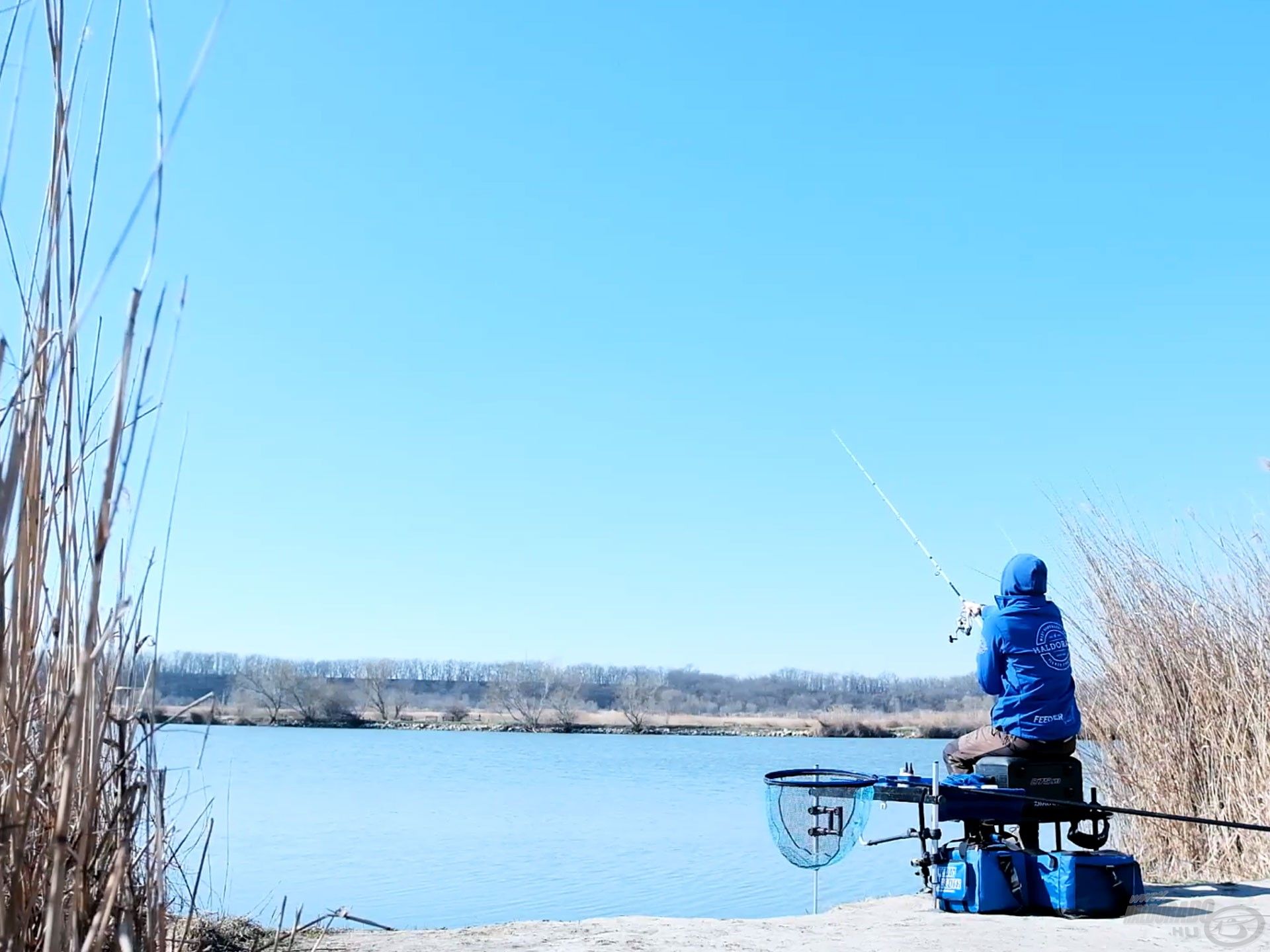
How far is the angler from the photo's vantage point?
5.92 meters

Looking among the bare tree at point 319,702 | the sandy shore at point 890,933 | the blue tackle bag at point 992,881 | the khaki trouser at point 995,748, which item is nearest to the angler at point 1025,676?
the khaki trouser at point 995,748

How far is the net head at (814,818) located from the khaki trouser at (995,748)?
491mm

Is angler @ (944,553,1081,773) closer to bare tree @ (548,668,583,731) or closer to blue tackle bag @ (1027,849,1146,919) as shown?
blue tackle bag @ (1027,849,1146,919)

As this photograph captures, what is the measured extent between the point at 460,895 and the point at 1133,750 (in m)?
5.55

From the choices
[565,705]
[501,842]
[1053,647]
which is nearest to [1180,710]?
[1053,647]

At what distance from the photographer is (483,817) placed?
16.6 metres

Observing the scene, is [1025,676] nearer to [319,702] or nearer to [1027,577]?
[1027,577]

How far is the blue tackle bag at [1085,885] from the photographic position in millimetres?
5578

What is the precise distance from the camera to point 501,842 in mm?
13875

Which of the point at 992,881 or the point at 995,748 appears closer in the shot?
the point at 992,881

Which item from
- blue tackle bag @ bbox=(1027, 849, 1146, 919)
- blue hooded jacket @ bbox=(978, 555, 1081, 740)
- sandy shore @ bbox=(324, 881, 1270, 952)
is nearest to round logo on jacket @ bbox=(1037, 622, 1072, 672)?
blue hooded jacket @ bbox=(978, 555, 1081, 740)

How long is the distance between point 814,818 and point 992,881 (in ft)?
2.97

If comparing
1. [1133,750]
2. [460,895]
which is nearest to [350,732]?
[460,895]

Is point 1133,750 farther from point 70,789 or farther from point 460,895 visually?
point 70,789
